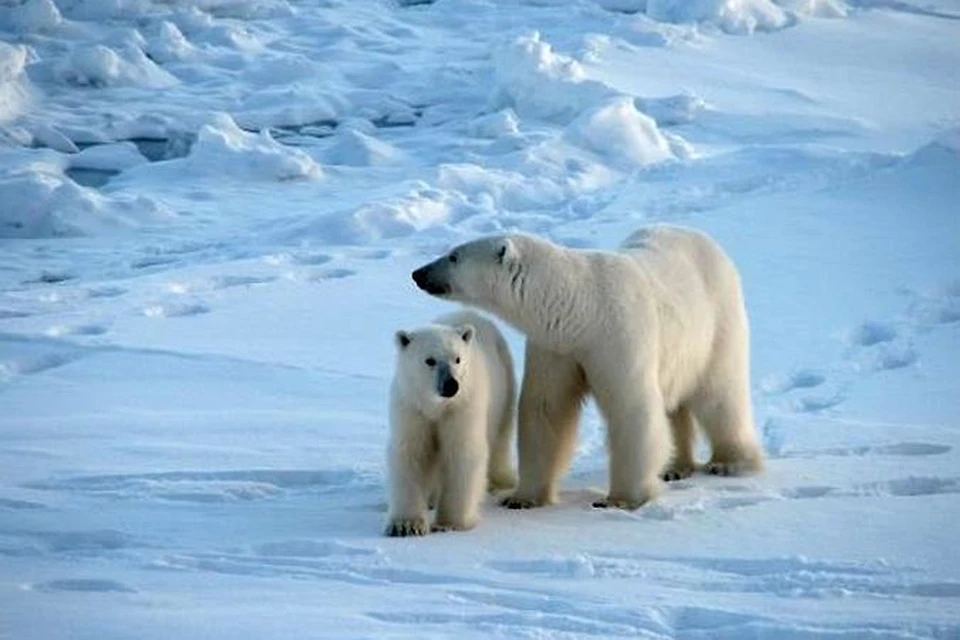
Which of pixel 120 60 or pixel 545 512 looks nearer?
pixel 545 512

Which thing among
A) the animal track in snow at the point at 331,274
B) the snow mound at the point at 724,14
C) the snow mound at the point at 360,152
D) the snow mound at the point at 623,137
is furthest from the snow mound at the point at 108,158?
the snow mound at the point at 724,14

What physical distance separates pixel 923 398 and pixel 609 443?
2503mm

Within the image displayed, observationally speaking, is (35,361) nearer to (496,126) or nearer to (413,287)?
(413,287)

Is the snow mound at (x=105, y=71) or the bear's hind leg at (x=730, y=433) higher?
the bear's hind leg at (x=730, y=433)

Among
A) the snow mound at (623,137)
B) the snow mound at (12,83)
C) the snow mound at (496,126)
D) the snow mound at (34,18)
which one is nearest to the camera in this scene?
→ the snow mound at (623,137)

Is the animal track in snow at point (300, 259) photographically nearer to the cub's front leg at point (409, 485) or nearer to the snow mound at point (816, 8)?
the cub's front leg at point (409, 485)

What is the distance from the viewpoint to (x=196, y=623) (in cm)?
411

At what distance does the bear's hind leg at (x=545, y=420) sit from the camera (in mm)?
5898

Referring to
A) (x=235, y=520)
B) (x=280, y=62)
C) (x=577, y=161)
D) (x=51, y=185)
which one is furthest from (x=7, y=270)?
(x=280, y=62)

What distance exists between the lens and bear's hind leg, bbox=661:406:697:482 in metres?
6.60

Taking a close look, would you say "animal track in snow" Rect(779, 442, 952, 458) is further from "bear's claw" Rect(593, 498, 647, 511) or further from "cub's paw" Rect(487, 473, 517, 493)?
"cub's paw" Rect(487, 473, 517, 493)

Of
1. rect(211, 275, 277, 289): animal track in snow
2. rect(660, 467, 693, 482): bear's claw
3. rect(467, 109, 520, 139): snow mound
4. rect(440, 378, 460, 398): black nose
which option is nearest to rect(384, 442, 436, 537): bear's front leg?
Result: rect(440, 378, 460, 398): black nose

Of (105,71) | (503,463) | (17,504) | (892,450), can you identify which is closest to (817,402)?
(892,450)

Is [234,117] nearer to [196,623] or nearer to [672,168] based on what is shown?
[672,168]
